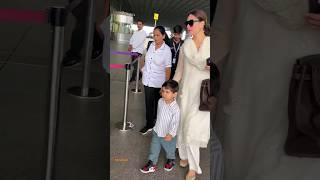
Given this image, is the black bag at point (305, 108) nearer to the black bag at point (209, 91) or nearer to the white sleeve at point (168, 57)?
the black bag at point (209, 91)

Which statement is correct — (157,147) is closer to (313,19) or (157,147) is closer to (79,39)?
(79,39)

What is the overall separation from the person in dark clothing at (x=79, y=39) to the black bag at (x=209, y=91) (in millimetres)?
238

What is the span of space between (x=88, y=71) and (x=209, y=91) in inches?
11.0

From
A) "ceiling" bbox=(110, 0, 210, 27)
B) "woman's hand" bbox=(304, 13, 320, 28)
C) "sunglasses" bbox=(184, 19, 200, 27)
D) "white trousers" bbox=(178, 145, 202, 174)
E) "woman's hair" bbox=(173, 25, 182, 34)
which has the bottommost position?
"white trousers" bbox=(178, 145, 202, 174)

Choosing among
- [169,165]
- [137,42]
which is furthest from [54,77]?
[169,165]

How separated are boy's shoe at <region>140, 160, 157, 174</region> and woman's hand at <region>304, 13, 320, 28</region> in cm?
61

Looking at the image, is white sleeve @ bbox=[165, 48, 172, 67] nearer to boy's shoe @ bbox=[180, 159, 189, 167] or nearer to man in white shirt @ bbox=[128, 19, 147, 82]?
man in white shirt @ bbox=[128, 19, 147, 82]

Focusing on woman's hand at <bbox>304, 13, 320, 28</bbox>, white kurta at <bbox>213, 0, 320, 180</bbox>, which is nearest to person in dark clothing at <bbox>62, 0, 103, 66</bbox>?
white kurta at <bbox>213, 0, 320, 180</bbox>

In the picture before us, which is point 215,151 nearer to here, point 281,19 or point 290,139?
point 290,139

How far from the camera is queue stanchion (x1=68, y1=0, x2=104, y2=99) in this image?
71 cm

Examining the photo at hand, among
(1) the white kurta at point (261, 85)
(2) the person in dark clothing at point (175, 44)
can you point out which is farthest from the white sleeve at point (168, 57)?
(1) the white kurta at point (261, 85)

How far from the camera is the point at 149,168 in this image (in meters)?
0.71

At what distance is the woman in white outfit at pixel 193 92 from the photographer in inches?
27.1

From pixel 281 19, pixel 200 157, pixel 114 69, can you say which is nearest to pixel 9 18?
pixel 114 69
